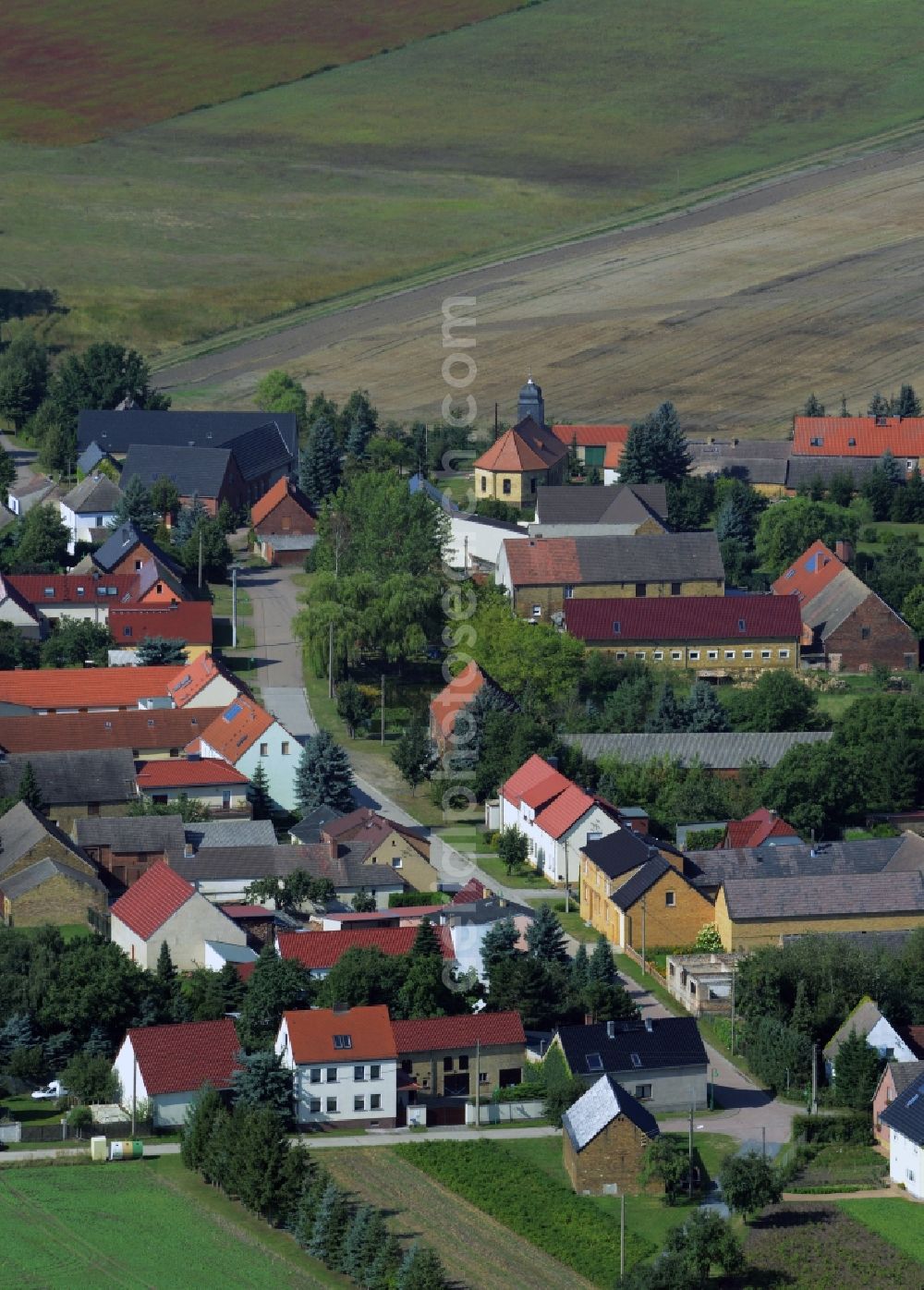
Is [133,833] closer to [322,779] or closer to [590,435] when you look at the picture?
[322,779]

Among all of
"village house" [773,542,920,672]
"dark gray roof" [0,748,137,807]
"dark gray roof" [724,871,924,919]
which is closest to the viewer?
"dark gray roof" [724,871,924,919]

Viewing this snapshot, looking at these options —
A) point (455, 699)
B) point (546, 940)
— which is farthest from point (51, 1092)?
point (455, 699)

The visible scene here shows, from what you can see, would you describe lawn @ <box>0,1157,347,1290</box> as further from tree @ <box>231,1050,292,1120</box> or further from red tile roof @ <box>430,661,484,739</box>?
red tile roof @ <box>430,661,484,739</box>

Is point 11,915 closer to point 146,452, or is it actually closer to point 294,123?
point 146,452

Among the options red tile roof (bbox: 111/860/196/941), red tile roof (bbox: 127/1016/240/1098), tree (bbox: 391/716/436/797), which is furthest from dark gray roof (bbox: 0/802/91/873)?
red tile roof (bbox: 127/1016/240/1098)

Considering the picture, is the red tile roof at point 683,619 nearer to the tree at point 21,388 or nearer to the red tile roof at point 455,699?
the red tile roof at point 455,699

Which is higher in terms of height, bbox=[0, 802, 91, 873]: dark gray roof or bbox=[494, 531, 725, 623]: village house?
bbox=[494, 531, 725, 623]: village house

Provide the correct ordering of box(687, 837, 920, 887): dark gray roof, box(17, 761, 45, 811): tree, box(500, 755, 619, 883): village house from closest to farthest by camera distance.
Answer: box(687, 837, 920, 887): dark gray roof
box(500, 755, 619, 883): village house
box(17, 761, 45, 811): tree
